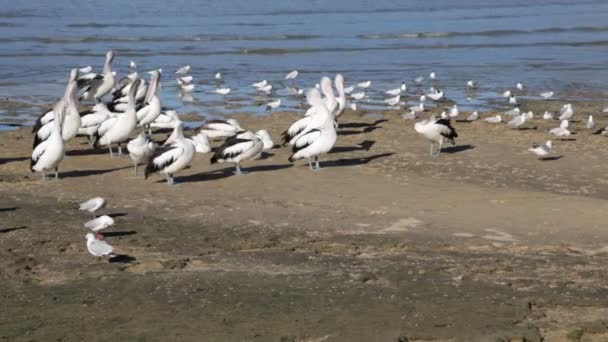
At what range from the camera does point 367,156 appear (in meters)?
16.0

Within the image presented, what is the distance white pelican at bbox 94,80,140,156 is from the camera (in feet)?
52.4

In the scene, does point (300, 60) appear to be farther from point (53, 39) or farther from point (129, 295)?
point (129, 295)

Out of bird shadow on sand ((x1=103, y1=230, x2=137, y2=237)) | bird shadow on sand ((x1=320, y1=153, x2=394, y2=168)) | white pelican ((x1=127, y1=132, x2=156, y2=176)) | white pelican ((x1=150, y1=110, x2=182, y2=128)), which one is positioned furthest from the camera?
white pelican ((x1=150, y1=110, x2=182, y2=128))

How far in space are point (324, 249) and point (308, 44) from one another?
2720 centimetres

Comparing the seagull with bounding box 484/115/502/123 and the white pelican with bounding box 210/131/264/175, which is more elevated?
the white pelican with bounding box 210/131/264/175

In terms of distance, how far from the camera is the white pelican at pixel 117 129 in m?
16.0

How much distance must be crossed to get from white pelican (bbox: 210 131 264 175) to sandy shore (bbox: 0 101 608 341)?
31cm

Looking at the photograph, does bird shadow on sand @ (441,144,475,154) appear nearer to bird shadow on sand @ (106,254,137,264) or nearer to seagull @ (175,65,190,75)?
bird shadow on sand @ (106,254,137,264)

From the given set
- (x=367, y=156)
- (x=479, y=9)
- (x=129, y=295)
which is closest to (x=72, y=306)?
(x=129, y=295)

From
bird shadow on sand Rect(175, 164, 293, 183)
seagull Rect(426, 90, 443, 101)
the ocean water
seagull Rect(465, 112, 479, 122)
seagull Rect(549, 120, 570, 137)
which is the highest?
seagull Rect(549, 120, 570, 137)

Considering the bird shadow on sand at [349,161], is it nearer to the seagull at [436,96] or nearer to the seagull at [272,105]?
the seagull at [272,105]

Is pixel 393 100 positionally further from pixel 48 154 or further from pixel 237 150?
pixel 48 154

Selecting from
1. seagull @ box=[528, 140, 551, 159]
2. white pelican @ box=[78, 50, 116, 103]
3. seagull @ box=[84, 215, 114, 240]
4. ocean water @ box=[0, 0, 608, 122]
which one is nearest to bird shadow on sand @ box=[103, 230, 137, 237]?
seagull @ box=[84, 215, 114, 240]

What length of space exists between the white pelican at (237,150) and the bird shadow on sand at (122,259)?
461 cm
